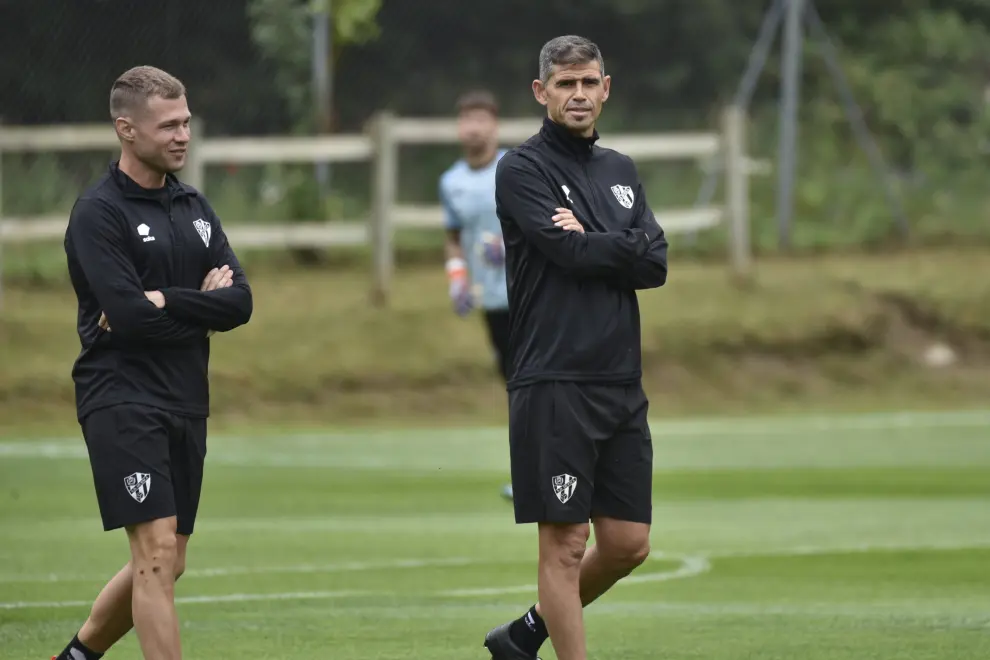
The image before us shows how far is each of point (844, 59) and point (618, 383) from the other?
66.6ft

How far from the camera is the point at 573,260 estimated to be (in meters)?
6.64

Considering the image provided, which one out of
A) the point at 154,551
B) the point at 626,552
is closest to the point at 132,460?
the point at 154,551

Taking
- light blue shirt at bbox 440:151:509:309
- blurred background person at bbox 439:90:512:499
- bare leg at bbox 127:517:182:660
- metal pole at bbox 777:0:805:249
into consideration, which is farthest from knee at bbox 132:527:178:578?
metal pole at bbox 777:0:805:249

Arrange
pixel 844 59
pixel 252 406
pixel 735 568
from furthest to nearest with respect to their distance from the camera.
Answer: pixel 844 59 → pixel 252 406 → pixel 735 568

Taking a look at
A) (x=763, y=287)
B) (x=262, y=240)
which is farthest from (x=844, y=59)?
(x=262, y=240)

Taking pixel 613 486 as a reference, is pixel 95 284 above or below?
above

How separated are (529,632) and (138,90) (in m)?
2.41

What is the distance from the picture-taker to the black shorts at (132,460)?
6395 millimetres

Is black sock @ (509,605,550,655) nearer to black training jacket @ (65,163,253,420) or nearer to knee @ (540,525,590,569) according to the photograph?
knee @ (540,525,590,569)

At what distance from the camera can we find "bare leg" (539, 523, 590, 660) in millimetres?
6660

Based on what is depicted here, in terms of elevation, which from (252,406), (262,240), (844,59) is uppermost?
(844,59)

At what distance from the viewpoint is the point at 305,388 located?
19.8 m

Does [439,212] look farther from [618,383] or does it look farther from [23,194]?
[618,383]

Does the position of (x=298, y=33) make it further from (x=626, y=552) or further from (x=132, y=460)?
(x=132, y=460)
